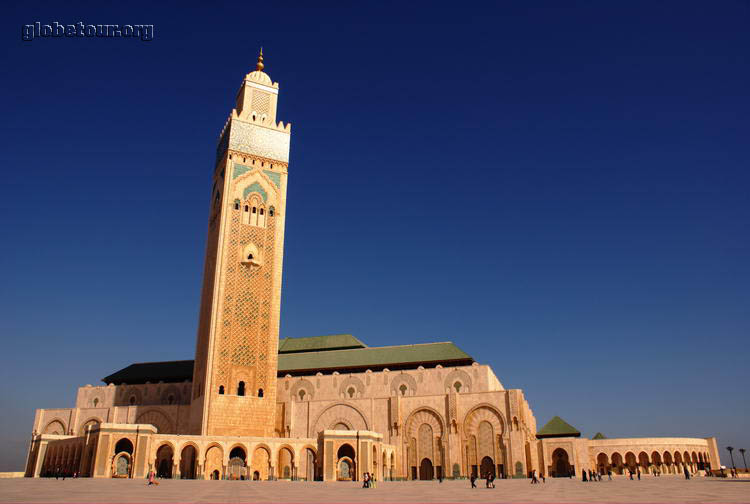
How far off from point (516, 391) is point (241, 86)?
28.4 meters

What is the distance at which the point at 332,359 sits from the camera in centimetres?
4425

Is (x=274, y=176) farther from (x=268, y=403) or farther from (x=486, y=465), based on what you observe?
(x=486, y=465)

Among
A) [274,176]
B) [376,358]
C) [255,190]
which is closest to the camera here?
[255,190]

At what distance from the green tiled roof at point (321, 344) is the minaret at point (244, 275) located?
365 inches

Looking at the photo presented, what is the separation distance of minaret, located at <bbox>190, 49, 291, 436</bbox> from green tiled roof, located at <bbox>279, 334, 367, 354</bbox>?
928 centimetres

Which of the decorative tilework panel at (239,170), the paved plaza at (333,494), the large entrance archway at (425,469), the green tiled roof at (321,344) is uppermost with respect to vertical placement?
the decorative tilework panel at (239,170)

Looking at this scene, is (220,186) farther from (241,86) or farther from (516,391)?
(516,391)

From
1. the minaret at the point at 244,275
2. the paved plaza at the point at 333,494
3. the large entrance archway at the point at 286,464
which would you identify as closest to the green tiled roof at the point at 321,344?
the minaret at the point at 244,275

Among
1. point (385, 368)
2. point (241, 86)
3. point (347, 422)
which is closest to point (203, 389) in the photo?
point (347, 422)

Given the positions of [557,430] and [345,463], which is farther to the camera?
[557,430]

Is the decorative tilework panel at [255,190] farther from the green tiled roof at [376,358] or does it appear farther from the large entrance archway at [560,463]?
the large entrance archway at [560,463]

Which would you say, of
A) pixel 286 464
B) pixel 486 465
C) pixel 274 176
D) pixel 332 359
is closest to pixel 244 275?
Answer: pixel 274 176

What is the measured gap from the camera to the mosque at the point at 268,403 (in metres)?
32.7

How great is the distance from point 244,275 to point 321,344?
11350mm
